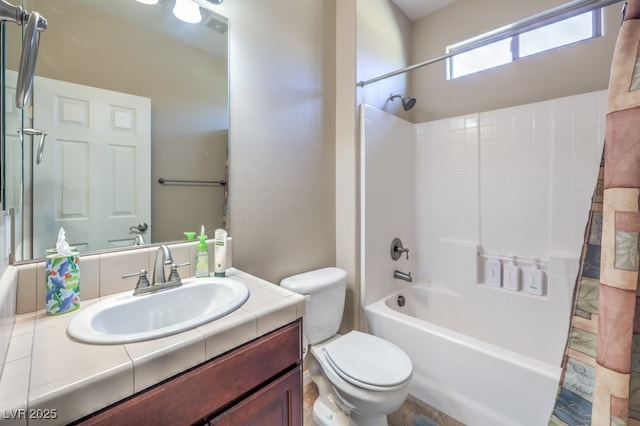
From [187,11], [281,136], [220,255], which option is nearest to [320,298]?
[220,255]

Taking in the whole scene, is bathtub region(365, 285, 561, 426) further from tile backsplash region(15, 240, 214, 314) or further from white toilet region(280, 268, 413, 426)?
tile backsplash region(15, 240, 214, 314)

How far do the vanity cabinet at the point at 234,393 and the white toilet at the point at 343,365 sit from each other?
31 cm

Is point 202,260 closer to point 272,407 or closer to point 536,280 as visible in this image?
point 272,407

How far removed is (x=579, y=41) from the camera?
1.82 metres

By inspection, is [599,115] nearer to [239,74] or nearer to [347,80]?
[347,80]

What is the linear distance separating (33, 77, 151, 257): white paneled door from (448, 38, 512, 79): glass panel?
92.4 inches

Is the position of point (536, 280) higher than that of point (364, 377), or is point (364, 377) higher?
point (536, 280)

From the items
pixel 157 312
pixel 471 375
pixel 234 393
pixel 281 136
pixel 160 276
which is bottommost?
pixel 471 375

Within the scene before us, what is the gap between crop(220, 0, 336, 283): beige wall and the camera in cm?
139

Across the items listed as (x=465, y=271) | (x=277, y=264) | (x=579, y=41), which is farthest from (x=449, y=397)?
(x=579, y=41)

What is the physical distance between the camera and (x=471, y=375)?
4.56ft

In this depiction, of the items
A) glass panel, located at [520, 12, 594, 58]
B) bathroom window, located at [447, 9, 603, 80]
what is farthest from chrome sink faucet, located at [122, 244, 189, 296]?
glass panel, located at [520, 12, 594, 58]

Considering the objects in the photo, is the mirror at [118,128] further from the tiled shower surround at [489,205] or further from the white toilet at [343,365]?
the tiled shower surround at [489,205]

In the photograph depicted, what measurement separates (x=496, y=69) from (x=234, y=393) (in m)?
2.65
